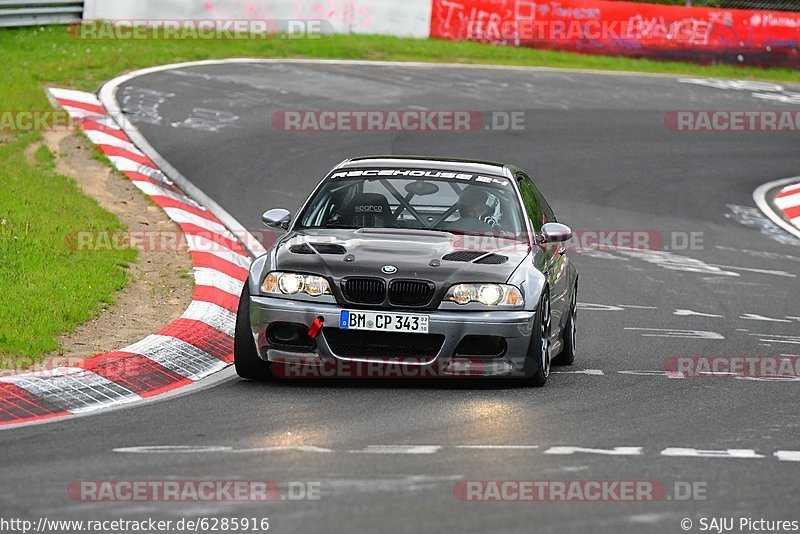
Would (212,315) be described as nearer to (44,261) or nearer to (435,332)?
(44,261)

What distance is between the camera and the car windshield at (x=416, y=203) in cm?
938

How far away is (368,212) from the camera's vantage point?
31.0 ft

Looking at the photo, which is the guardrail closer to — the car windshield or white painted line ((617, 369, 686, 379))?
the car windshield

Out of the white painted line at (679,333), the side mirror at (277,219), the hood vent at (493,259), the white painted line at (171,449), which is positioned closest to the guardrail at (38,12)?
the white painted line at (679,333)

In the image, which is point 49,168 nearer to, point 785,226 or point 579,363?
point 579,363

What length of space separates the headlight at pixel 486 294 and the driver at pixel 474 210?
0.98 m

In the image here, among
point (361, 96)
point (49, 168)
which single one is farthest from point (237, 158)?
point (361, 96)

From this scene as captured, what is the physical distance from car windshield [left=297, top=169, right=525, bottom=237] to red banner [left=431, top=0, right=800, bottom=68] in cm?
1866

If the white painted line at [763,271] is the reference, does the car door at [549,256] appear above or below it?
above

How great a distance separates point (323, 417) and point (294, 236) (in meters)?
1.98

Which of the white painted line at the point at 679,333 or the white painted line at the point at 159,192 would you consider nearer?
the white painted line at the point at 679,333
